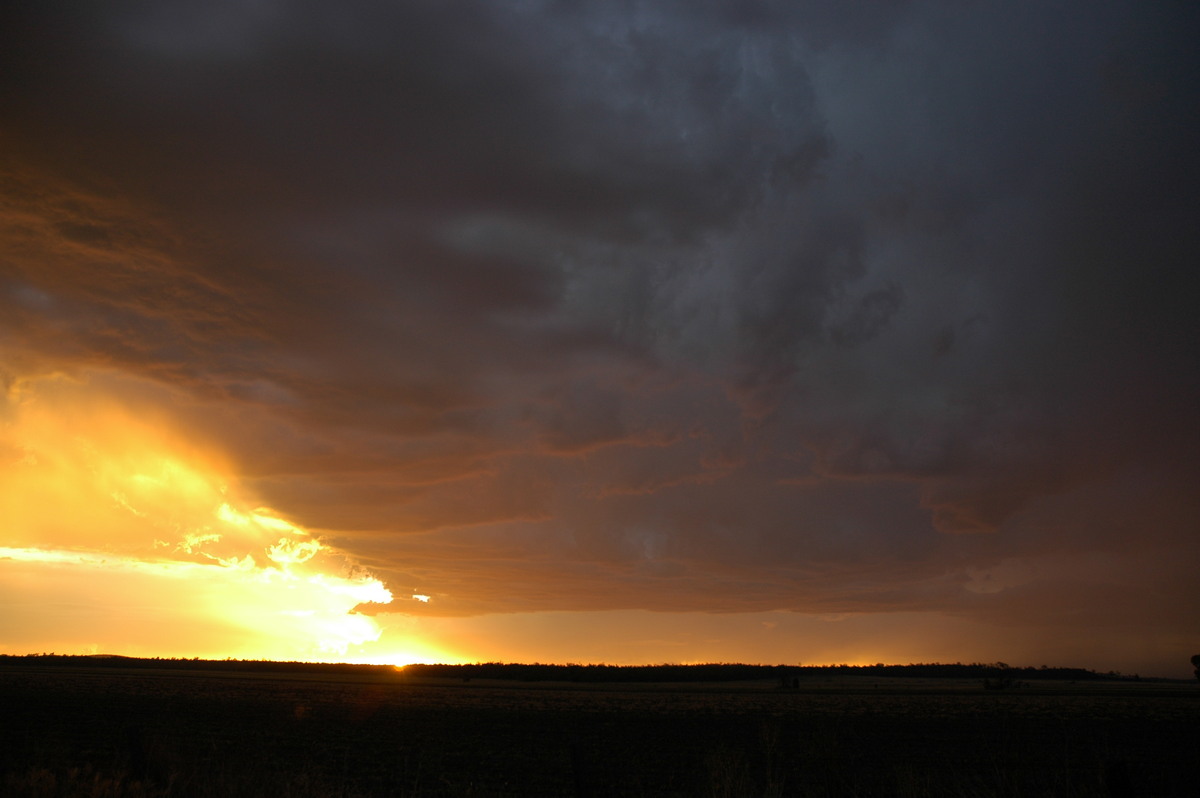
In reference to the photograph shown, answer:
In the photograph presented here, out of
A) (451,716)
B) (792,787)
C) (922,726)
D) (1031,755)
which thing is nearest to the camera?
(792,787)

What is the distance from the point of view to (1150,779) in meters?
21.0

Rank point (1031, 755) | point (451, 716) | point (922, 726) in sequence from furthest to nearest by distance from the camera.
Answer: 1. point (451, 716)
2. point (922, 726)
3. point (1031, 755)

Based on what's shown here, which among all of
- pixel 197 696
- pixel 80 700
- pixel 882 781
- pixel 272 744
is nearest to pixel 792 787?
pixel 882 781

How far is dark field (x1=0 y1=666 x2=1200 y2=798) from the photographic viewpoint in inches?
424

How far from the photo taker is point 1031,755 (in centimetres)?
2616

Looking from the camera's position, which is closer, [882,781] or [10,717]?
[882,781]

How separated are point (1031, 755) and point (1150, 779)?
5.41 meters

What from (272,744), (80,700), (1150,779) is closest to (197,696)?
(80,700)

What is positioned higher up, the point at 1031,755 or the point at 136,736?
the point at 136,736

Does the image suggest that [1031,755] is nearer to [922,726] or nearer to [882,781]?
[882,781]

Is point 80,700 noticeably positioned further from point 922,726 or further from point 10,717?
point 922,726

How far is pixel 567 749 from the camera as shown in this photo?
29.4 metres

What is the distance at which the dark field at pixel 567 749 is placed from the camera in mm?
10758

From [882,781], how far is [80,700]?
1845 inches
